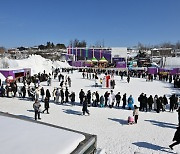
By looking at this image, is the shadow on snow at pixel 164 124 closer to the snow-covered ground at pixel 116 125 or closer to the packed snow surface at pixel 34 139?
the snow-covered ground at pixel 116 125

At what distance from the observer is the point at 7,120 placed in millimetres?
4137

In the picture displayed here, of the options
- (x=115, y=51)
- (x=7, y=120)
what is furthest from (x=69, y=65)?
(x=7, y=120)

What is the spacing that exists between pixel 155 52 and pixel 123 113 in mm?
96996

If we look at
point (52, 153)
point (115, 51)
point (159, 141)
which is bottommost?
point (159, 141)

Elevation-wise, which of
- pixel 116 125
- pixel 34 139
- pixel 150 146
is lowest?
pixel 150 146

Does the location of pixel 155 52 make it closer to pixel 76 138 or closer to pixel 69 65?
pixel 69 65

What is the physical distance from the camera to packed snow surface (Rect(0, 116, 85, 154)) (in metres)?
2.97

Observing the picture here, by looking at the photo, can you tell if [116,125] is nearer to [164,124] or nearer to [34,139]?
[164,124]

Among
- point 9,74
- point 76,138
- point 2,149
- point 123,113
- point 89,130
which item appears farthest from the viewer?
point 9,74

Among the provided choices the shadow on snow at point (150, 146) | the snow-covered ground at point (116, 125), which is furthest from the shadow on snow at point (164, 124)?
the shadow on snow at point (150, 146)

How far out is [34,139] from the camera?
3262 millimetres

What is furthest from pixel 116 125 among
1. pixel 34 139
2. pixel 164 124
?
pixel 34 139

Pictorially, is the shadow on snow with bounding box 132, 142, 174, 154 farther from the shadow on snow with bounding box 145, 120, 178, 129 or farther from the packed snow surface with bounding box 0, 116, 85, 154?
the packed snow surface with bounding box 0, 116, 85, 154

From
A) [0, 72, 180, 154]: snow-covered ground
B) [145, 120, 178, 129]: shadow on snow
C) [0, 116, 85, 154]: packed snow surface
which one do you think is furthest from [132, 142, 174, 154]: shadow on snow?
[0, 116, 85, 154]: packed snow surface
